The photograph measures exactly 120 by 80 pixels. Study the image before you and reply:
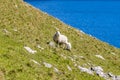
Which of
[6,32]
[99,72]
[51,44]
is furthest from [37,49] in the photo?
[99,72]

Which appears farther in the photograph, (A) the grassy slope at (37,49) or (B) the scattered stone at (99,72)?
(B) the scattered stone at (99,72)

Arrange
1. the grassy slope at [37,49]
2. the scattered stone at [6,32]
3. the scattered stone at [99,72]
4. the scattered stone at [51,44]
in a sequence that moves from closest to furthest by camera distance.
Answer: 1. the grassy slope at [37,49]
2. the scattered stone at [99,72]
3. the scattered stone at [6,32]
4. the scattered stone at [51,44]

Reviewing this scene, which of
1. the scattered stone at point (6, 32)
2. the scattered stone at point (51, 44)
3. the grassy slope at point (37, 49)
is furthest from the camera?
the scattered stone at point (51, 44)

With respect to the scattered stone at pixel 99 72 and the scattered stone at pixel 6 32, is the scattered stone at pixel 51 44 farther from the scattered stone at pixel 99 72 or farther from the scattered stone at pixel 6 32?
the scattered stone at pixel 99 72

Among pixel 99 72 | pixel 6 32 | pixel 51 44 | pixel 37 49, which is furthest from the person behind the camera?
pixel 51 44

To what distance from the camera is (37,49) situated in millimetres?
27719

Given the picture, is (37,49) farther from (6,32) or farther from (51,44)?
(51,44)

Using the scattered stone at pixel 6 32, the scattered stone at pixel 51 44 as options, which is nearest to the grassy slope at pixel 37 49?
the scattered stone at pixel 6 32

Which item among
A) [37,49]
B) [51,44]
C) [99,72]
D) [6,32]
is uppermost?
[51,44]

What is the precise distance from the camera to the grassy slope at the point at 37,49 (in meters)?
22.5

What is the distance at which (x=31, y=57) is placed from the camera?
2509 centimetres

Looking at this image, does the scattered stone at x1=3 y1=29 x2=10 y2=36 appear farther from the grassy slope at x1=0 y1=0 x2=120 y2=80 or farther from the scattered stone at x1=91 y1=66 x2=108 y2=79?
the scattered stone at x1=91 y1=66 x2=108 y2=79

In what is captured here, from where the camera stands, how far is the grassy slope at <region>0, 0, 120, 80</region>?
885 inches

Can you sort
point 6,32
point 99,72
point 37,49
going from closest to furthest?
point 37,49 < point 99,72 < point 6,32
